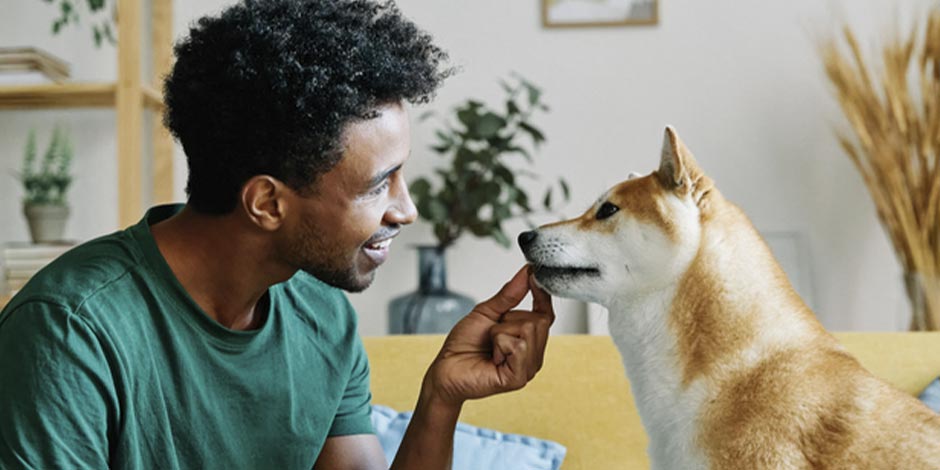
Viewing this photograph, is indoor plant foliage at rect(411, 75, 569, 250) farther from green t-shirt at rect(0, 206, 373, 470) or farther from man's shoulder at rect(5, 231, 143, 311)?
man's shoulder at rect(5, 231, 143, 311)

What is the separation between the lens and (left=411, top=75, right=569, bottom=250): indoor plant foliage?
256 cm

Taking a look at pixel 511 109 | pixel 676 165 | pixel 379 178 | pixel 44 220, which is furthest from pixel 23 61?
pixel 676 165

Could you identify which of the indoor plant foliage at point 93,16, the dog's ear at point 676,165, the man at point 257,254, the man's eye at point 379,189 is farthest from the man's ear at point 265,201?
the indoor plant foliage at point 93,16

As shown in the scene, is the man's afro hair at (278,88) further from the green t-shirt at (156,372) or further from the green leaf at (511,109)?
the green leaf at (511,109)

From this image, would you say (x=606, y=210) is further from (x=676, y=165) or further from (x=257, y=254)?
(x=257, y=254)

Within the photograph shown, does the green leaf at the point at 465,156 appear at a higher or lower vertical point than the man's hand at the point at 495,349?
higher

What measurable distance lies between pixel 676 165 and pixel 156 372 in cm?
67

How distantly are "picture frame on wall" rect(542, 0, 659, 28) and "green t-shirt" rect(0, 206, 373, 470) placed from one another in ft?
5.08

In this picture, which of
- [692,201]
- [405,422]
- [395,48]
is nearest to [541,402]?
[405,422]

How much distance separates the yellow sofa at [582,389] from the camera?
5.63 ft

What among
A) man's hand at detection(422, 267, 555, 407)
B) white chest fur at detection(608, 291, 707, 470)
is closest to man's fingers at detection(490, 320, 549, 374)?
man's hand at detection(422, 267, 555, 407)

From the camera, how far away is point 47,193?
267 centimetres

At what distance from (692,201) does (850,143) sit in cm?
157

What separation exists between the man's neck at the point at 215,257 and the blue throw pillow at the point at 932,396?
107cm
